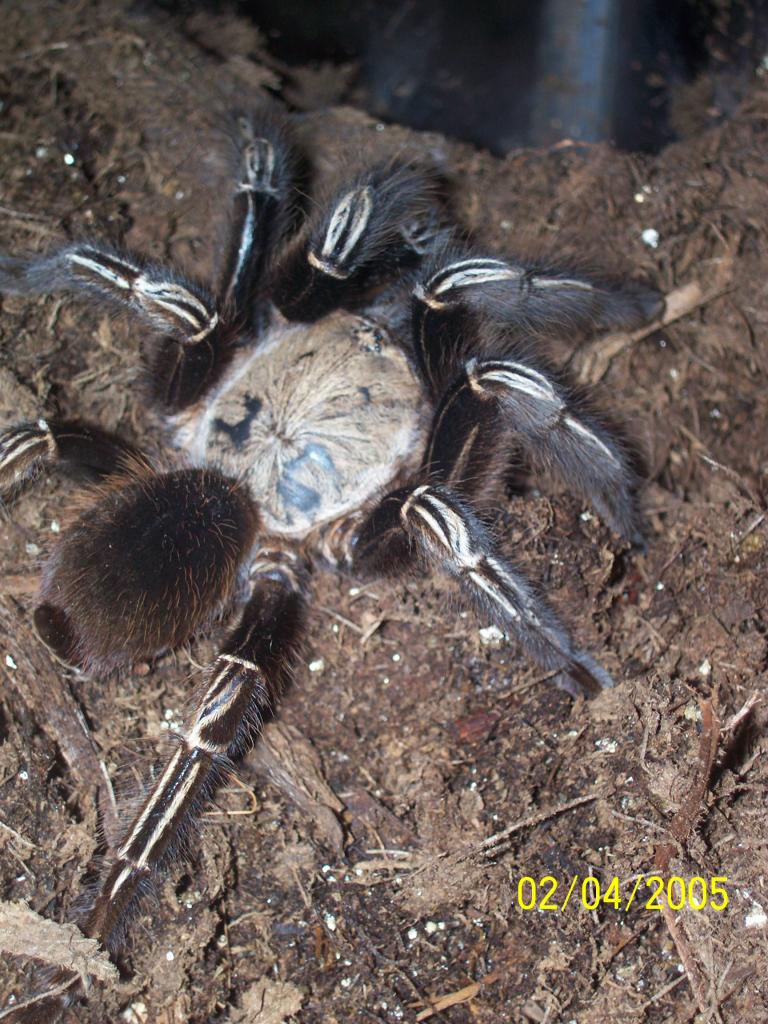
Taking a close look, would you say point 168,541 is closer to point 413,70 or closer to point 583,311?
point 583,311

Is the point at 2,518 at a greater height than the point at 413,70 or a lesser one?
lesser

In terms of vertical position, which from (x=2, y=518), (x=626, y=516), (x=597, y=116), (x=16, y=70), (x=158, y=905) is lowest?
(x=158, y=905)

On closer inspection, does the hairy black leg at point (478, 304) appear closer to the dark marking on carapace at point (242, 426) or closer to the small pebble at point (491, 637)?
the dark marking on carapace at point (242, 426)

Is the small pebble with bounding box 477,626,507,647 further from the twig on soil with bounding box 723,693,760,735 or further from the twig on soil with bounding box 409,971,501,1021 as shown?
the twig on soil with bounding box 409,971,501,1021

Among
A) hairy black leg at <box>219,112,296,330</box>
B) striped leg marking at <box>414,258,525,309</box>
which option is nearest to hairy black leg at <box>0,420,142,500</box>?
hairy black leg at <box>219,112,296,330</box>

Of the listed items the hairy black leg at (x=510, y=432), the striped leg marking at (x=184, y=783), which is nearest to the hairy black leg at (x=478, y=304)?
the hairy black leg at (x=510, y=432)

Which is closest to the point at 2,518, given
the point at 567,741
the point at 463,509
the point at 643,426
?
the point at 463,509
